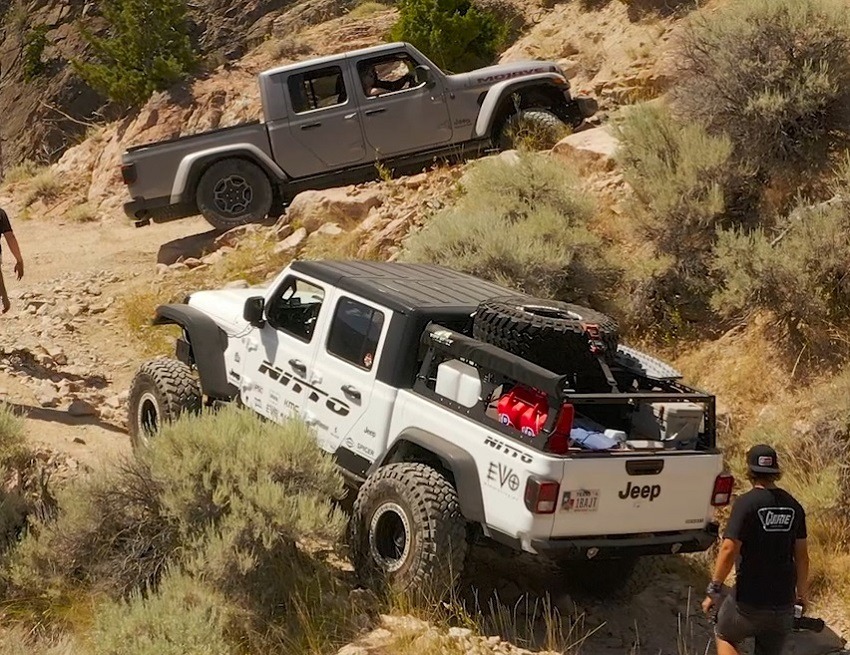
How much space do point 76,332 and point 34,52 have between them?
49.2 ft

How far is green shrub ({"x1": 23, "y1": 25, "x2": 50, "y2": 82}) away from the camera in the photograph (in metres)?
24.3

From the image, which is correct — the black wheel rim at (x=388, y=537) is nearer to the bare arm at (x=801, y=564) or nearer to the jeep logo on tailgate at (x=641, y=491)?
the jeep logo on tailgate at (x=641, y=491)

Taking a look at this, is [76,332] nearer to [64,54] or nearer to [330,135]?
[330,135]

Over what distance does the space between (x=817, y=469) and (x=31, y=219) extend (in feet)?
44.3

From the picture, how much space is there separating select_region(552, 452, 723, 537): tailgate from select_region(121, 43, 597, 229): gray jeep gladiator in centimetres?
801

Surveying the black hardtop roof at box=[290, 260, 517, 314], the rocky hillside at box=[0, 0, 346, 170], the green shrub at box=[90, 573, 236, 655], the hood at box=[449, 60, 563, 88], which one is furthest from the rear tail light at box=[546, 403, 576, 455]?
the rocky hillside at box=[0, 0, 346, 170]

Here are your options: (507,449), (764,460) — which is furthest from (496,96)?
(764,460)

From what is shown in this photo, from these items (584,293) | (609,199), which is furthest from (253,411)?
(609,199)

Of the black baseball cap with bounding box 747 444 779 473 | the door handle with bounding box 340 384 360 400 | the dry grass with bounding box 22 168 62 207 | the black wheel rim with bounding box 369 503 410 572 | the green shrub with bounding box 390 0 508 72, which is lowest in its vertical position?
the dry grass with bounding box 22 168 62 207

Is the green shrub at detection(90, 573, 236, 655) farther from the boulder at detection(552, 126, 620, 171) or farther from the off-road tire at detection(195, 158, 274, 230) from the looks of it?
the off-road tire at detection(195, 158, 274, 230)

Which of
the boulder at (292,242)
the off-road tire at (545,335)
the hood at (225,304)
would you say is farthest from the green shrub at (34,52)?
the off-road tire at (545,335)

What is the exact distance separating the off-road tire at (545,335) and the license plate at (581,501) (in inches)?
31.0

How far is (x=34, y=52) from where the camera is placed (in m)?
24.4

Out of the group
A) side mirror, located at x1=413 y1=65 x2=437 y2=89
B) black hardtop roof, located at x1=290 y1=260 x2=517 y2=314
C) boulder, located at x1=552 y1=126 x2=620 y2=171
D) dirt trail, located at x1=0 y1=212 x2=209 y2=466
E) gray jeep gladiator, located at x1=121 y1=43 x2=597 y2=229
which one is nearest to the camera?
black hardtop roof, located at x1=290 y1=260 x2=517 y2=314
